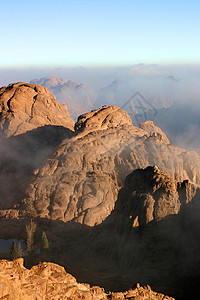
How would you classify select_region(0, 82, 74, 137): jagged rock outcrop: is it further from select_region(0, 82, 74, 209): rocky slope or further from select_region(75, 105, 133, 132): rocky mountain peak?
select_region(75, 105, 133, 132): rocky mountain peak

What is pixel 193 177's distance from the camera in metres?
73.9

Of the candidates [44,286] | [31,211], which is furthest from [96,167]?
[44,286]

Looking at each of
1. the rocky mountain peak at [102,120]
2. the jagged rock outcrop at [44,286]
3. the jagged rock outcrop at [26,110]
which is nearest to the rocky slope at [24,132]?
the jagged rock outcrop at [26,110]

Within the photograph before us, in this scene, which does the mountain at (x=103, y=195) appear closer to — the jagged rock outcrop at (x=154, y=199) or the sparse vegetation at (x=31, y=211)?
the jagged rock outcrop at (x=154, y=199)

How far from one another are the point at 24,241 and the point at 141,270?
25.2 m

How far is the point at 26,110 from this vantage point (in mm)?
106000

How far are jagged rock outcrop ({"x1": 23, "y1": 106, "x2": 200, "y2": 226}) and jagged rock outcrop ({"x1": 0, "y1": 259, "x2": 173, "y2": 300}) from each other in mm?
35014

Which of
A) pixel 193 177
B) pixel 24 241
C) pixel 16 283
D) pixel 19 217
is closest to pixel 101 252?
pixel 24 241

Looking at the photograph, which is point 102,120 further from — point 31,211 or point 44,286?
point 44,286

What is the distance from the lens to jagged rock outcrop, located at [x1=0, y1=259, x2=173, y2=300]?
19953 millimetres

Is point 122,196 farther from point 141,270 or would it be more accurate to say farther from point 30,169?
point 30,169

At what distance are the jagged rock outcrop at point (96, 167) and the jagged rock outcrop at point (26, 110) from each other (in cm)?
2269

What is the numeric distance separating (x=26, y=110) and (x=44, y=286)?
88.9m

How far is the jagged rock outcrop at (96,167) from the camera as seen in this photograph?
63.9 metres
